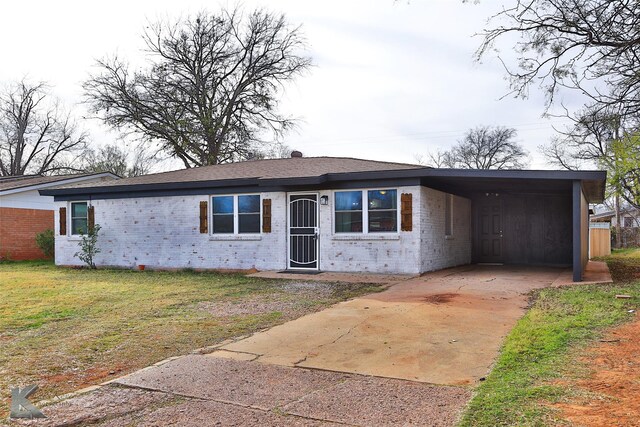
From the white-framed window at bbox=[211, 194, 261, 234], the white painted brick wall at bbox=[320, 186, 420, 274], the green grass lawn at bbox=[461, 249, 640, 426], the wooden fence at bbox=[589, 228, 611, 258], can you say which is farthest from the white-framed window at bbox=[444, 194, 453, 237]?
the wooden fence at bbox=[589, 228, 611, 258]

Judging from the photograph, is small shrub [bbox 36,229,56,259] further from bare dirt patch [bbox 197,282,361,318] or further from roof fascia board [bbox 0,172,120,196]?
bare dirt patch [bbox 197,282,361,318]

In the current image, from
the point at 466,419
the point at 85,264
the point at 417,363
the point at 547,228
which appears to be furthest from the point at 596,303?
the point at 85,264

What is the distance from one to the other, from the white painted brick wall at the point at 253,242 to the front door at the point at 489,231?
718 millimetres

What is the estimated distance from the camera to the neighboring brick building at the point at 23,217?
20.2 m

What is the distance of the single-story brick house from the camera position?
39.7ft

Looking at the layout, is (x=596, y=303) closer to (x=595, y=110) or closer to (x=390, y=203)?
(x=595, y=110)

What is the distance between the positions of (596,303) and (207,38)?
26952 millimetres

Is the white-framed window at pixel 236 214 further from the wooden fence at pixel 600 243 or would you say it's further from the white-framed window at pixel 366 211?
the wooden fence at pixel 600 243

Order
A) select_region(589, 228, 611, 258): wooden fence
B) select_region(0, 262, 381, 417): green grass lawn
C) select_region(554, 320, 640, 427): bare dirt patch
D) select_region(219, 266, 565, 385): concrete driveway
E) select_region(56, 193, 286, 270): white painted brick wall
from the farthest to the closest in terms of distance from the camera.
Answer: select_region(589, 228, 611, 258): wooden fence
select_region(56, 193, 286, 270): white painted brick wall
select_region(0, 262, 381, 417): green grass lawn
select_region(219, 266, 565, 385): concrete driveway
select_region(554, 320, 640, 427): bare dirt patch

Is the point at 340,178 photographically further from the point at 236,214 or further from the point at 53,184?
the point at 53,184

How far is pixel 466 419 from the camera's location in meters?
A: 3.39

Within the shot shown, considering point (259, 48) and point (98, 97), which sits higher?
point (259, 48)

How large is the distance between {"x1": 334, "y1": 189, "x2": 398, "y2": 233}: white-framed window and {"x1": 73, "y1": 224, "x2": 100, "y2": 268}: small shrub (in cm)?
785

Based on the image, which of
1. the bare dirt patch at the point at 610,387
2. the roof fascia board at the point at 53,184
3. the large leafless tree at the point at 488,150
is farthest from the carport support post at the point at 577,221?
the large leafless tree at the point at 488,150
